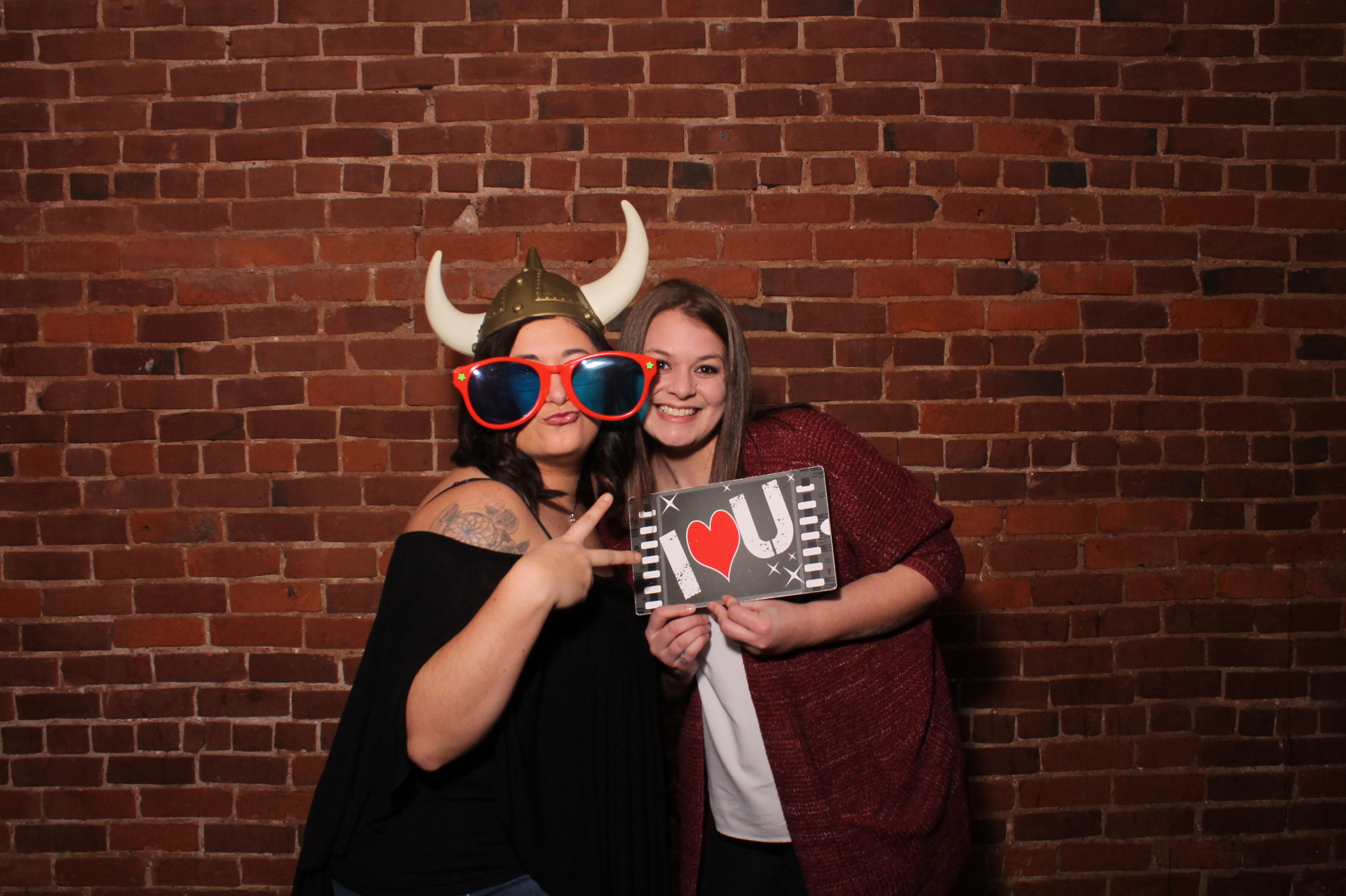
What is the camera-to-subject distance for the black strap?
1.48 meters

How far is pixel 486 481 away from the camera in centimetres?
149

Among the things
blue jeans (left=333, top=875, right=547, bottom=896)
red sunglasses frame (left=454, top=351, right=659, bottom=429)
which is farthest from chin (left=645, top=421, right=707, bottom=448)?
blue jeans (left=333, top=875, right=547, bottom=896)

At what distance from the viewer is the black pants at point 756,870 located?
5.62 feet

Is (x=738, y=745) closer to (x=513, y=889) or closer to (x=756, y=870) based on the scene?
(x=756, y=870)

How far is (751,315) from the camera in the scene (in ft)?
7.71

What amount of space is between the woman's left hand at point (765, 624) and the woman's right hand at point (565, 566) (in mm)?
262

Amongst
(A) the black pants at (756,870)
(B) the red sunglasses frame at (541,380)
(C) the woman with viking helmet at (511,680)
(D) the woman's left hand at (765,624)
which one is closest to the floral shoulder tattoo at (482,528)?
(C) the woman with viking helmet at (511,680)

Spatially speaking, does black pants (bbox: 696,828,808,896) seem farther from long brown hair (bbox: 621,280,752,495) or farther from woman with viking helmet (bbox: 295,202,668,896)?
long brown hair (bbox: 621,280,752,495)

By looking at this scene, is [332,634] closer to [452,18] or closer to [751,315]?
[751,315]

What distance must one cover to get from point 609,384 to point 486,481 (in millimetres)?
322

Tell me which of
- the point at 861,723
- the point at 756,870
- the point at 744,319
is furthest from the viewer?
the point at 744,319

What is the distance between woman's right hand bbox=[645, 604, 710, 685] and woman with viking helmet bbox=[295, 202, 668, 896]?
0.27 feet

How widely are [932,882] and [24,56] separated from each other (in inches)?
140

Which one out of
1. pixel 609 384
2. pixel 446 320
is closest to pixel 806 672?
pixel 609 384
